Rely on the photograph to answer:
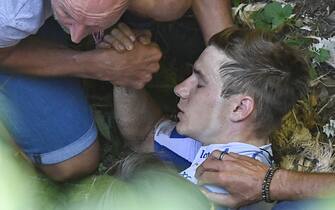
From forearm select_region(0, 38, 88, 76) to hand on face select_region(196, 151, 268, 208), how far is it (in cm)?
56

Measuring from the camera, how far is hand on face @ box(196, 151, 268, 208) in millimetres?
2230

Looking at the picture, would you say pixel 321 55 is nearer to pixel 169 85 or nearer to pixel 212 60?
pixel 169 85

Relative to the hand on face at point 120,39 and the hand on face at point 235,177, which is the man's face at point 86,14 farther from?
the hand on face at point 235,177

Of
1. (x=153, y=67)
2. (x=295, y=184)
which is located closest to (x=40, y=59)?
(x=153, y=67)

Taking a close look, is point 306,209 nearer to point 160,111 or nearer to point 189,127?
point 189,127

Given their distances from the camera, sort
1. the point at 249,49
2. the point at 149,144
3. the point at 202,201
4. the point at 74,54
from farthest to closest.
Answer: the point at 149,144 < the point at 74,54 < the point at 249,49 < the point at 202,201

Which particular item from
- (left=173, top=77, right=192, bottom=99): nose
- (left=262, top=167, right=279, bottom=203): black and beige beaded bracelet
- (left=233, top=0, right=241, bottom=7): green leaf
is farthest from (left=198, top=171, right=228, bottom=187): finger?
(left=233, top=0, right=241, bottom=7): green leaf

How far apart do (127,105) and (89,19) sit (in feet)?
1.83

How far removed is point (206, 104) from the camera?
2373 millimetres


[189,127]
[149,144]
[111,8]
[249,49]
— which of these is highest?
[111,8]

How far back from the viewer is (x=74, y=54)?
2510 millimetres

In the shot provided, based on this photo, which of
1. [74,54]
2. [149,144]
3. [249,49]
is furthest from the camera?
[149,144]

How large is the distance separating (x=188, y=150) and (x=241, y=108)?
307 millimetres

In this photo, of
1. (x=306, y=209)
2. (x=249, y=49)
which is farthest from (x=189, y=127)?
(x=306, y=209)
